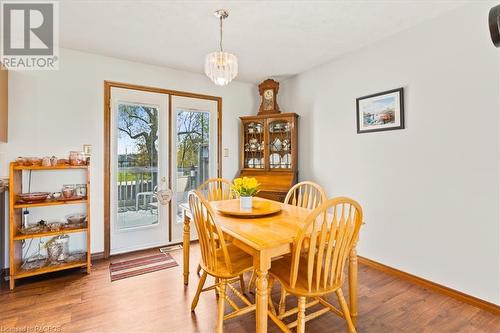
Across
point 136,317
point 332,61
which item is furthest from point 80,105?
A: point 332,61

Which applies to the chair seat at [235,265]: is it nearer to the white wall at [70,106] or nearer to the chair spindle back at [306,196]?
the chair spindle back at [306,196]

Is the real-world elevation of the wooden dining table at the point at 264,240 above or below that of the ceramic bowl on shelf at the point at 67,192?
below

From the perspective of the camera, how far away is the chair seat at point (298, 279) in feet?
4.67

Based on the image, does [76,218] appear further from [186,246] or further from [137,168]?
[186,246]

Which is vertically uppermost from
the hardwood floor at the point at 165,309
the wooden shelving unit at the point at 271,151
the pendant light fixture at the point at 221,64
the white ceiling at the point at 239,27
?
the white ceiling at the point at 239,27

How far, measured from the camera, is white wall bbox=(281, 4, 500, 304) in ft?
6.56

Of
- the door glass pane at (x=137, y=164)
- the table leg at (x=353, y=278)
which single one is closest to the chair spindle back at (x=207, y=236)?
the table leg at (x=353, y=278)

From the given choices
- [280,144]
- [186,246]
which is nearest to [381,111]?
[280,144]

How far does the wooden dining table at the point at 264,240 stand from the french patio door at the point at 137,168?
1.72 metres

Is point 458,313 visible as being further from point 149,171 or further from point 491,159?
point 149,171

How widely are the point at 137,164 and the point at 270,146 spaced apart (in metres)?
1.85

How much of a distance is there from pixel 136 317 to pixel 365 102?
9.75 feet

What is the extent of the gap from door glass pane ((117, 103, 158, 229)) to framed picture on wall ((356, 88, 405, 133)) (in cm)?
255

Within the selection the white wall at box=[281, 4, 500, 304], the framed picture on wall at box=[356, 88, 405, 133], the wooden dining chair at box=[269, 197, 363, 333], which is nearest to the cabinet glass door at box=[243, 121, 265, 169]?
the white wall at box=[281, 4, 500, 304]
